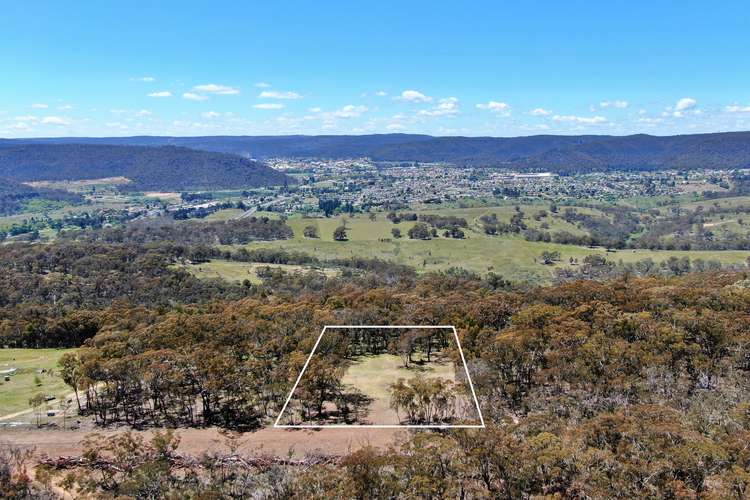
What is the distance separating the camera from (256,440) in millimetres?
26047

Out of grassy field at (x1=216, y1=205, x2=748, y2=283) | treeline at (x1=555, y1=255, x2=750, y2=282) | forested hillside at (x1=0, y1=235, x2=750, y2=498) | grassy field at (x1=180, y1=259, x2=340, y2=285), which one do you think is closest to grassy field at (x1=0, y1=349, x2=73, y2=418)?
forested hillside at (x1=0, y1=235, x2=750, y2=498)

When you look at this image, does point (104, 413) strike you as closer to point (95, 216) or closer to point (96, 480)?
point (96, 480)

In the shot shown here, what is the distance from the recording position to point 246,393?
96.3ft

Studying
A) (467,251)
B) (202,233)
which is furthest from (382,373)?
(202,233)

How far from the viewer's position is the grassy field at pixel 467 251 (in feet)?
320

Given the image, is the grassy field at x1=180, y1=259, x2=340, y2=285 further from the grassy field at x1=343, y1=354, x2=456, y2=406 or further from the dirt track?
the dirt track

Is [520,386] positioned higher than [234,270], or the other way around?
[520,386]

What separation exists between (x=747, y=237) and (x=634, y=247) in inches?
1073

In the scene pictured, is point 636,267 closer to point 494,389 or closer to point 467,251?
point 467,251

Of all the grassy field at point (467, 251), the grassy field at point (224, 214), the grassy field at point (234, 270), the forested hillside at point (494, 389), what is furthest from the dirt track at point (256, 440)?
the grassy field at point (224, 214)

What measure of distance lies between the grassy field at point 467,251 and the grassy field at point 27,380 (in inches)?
2500

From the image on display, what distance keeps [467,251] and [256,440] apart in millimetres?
88005

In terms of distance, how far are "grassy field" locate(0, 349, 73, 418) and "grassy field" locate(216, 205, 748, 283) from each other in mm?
63497

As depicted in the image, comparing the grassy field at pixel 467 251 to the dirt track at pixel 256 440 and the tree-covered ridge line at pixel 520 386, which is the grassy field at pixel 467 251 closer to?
the tree-covered ridge line at pixel 520 386
